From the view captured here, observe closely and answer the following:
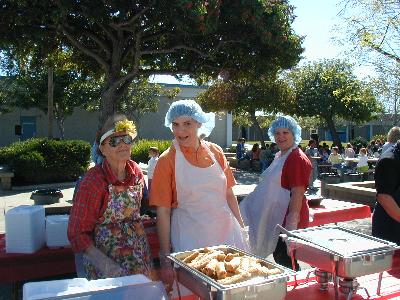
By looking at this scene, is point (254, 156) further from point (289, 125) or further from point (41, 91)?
point (289, 125)

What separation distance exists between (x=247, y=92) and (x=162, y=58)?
12.7m

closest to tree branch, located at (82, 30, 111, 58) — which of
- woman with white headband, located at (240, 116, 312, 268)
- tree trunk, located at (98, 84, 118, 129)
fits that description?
tree trunk, located at (98, 84, 118, 129)

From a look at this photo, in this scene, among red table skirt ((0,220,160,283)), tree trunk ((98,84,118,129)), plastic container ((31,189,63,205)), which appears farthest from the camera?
tree trunk ((98,84,118,129))

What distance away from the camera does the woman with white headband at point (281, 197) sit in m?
3.19

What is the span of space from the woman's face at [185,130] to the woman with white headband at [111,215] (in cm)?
27

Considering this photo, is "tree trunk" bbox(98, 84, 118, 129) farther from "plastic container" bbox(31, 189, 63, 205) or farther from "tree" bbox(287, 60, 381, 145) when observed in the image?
"tree" bbox(287, 60, 381, 145)

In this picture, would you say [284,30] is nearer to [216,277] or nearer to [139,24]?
[139,24]

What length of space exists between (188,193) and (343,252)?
0.99 metres

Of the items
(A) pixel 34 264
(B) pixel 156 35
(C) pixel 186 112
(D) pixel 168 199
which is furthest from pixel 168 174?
(B) pixel 156 35

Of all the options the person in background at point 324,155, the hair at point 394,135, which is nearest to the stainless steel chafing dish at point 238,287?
the hair at point 394,135

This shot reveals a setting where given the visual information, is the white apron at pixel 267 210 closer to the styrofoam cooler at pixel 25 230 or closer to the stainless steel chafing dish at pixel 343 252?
the stainless steel chafing dish at pixel 343 252

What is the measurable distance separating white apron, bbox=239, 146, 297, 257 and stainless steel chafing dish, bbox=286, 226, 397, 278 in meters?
1.09

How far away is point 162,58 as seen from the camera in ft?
33.8

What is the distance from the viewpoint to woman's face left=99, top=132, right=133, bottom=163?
2.45 metres
